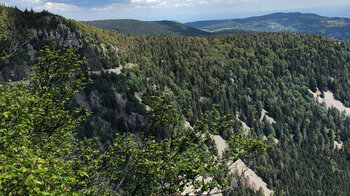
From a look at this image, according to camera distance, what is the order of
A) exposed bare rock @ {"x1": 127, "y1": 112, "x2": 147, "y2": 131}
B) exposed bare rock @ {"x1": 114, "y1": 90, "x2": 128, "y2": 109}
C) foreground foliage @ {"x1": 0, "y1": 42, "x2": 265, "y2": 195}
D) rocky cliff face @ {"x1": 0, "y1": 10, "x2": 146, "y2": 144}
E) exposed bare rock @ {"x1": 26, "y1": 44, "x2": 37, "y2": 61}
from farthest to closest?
1. exposed bare rock @ {"x1": 114, "y1": 90, "x2": 128, "y2": 109}
2. exposed bare rock @ {"x1": 127, "y1": 112, "x2": 147, "y2": 131}
3. exposed bare rock @ {"x1": 26, "y1": 44, "x2": 37, "y2": 61}
4. rocky cliff face @ {"x1": 0, "y1": 10, "x2": 146, "y2": 144}
5. foreground foliage @ {"x1": 0, "y1": 42, "x2": 265, "y2": 195}

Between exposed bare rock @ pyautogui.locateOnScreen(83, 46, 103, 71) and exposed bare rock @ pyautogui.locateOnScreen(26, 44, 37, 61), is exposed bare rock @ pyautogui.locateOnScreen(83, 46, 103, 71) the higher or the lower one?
the lower one

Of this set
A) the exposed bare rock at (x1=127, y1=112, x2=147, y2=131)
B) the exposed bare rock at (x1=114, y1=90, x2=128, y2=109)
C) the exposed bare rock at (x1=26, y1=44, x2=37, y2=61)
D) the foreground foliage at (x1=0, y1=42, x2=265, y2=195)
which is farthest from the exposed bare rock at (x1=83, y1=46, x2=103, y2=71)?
the foreground foliage at (x1=0, y1=42, x2=265, y2=195)

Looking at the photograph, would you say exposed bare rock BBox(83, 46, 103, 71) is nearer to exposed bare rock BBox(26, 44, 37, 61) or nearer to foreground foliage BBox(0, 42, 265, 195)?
exposed bare rock BBox(26, 44, 37, 61)

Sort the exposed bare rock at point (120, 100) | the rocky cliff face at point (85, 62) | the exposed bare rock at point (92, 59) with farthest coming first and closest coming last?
1. the exposed bare rock at point (92, 59)
2. the exposed bare rock at point (120, 100)
3. the rocky cliff face at point (85, 62)

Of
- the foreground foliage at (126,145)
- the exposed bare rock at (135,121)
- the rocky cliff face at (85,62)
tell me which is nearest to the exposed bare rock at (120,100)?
the rocky cliff face at (85,62)

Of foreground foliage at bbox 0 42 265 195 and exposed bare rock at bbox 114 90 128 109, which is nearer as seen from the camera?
foreground foliage at bbox 0 42 265 195

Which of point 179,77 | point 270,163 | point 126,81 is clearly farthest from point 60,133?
point 270,163

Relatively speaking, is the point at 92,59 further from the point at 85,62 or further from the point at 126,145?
the point at 126,145

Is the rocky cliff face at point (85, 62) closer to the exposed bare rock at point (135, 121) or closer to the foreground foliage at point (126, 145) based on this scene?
the exposed bare rock at point (135, 121)

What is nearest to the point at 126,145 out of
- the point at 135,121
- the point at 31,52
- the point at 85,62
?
the point at 135,121

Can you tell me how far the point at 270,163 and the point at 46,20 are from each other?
17857 cm

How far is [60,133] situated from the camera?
21.2 metres

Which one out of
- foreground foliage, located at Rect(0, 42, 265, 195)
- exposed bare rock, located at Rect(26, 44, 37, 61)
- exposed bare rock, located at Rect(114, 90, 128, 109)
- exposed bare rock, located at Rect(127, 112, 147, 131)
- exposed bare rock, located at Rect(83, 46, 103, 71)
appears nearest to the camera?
foreground foliage, located at Rect(0, 42, 265, 195)

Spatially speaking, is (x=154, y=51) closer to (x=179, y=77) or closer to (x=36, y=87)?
(x=179, y=77)
